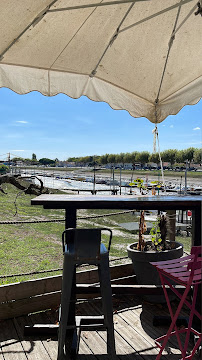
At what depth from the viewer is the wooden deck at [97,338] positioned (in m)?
2.04

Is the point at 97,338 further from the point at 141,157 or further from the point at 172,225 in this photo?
the point at 141,157

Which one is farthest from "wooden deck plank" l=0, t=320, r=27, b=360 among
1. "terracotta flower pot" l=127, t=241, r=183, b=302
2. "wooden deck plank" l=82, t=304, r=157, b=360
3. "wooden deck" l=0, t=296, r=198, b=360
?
"terracotta flower pot" l=127, t=241, r=183, b=302

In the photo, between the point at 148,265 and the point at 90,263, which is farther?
the point at 148,265

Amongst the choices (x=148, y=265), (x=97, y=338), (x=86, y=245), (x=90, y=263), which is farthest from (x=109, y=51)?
(x=97, y=338)

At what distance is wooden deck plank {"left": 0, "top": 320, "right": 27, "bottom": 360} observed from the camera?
2006 millimetres

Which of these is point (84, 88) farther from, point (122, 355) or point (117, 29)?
point (122, 355)

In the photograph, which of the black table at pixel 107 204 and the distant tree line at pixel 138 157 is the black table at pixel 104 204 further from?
the distant tree line at pixel 138 157

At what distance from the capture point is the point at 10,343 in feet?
7.06

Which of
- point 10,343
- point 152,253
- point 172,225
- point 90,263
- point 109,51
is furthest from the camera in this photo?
point 172,225

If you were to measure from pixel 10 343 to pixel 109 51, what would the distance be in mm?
2455

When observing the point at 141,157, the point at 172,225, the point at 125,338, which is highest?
the point at 141,157

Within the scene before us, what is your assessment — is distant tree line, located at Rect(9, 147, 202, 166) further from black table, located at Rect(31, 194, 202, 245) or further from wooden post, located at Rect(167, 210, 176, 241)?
black table, located at Rect(31, 194, 202, 245)

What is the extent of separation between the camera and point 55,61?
2.57m

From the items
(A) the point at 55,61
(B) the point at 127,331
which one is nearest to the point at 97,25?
(A) the point at 55,61
